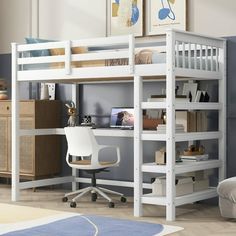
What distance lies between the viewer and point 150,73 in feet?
17.2

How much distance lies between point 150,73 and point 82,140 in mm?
1089

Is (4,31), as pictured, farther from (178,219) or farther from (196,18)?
(178,219)

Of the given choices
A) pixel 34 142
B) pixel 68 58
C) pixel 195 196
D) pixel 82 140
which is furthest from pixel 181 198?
pixel 34 142

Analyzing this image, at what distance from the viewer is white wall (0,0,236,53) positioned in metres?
6.01

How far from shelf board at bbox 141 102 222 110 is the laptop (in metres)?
1.03

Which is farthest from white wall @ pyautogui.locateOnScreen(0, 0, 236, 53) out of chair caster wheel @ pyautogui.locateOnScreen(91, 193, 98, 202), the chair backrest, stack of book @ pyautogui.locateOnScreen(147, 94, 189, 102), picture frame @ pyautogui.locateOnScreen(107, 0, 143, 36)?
chair caster wheel @ pyautogui.locateOnScreen(91, 193, 98, 202)

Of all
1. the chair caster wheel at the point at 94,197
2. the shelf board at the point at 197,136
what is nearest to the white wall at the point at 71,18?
the shelf board at the point at 197,136

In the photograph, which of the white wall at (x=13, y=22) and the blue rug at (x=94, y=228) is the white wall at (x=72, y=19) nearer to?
the white wall at (x=13, y=22)

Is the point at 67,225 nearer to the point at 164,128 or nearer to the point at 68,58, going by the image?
the point at 164,128

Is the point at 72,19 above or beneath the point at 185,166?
above

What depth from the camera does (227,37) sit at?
5934 millimetres

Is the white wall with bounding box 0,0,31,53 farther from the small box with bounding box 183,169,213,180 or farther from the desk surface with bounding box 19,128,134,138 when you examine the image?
the small box with bounding box 183,169,213,180

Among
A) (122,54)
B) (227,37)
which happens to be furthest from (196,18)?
(122,54)

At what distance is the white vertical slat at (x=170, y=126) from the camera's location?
16.6 ft
